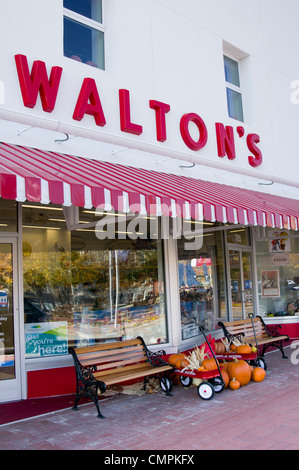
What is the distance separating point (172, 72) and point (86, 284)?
4.00 meters

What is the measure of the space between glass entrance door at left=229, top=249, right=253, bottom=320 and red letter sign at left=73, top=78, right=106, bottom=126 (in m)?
5.34

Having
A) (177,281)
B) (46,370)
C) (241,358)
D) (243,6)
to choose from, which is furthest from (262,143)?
(46,370)

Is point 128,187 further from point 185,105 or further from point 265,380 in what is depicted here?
point 265,380

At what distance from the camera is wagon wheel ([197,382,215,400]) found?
20.0 ft

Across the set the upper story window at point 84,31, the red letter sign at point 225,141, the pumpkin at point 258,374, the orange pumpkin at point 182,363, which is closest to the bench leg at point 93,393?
the orange pumpkin at point 182,363

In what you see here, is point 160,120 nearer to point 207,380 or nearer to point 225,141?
point 225,141

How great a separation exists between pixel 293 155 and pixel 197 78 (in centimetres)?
386

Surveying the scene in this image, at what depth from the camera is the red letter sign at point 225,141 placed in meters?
8.64

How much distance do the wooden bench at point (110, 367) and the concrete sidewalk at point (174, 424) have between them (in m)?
0.31

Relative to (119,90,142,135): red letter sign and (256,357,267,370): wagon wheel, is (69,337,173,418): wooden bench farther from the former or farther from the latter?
(119,90,142,135): red letter sign

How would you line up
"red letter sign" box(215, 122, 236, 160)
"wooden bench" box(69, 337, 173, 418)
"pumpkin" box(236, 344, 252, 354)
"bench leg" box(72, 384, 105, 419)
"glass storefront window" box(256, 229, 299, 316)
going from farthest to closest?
"glass storefront window" box(256, 229, 299, 316), "red letter sign" box(215, 122, 236, 160), "pumpkin" box(236, 344, 252, 354), "wooden bench" box(69, 337, 173, 418), "bench leg" box(72, 384, 105, 419)

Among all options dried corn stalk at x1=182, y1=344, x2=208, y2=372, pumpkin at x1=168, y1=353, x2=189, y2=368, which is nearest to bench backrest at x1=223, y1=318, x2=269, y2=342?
pumpkin at x1=168, y1=353, x2=189, y2=368

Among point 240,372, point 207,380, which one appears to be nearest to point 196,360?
point 207,380

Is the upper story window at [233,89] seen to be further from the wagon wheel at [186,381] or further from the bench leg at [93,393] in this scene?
the bench leg at [93,393]
